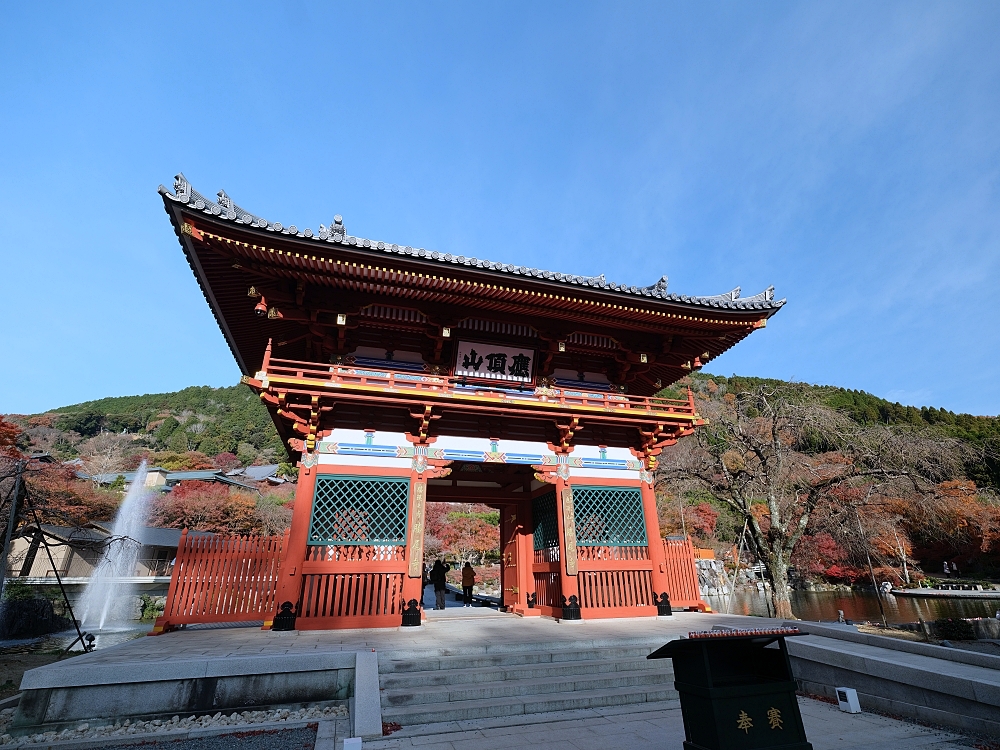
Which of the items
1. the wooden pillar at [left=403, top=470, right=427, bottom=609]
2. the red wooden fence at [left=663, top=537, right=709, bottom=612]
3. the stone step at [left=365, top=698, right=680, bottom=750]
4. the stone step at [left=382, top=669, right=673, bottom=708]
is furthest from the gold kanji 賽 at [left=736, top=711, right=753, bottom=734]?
the red wooden fence at [left=663, top=537, right=709, bottom=612]

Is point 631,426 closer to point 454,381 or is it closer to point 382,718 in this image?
point 454,381

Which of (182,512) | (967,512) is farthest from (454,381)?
(182,512)

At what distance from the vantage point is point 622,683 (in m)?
6.88

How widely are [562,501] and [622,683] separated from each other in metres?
4.78

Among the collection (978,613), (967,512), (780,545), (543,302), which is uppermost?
(543,302)

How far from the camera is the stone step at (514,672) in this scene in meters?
6.45

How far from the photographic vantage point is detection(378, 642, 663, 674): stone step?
22.4 feet

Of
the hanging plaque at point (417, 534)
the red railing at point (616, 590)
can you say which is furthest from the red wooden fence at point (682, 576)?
the hanging plaque at point (417, 534)

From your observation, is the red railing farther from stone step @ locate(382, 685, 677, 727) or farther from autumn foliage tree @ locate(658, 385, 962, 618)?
autumn foliage tree @ locate(658, 385, 962, 618)

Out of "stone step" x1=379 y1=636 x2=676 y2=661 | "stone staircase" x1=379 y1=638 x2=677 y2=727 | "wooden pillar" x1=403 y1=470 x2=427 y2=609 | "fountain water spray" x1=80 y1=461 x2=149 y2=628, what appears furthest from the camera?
"fountain water spray" x1=80 y1=461 x2=149 y2=628

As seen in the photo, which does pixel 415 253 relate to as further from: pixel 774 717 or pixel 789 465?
pixel 789 465

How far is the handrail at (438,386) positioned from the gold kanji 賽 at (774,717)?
7.48 metres

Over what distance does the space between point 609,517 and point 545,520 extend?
1642 millimetres

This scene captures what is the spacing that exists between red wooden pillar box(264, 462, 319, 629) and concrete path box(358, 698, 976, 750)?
15.7 ft
